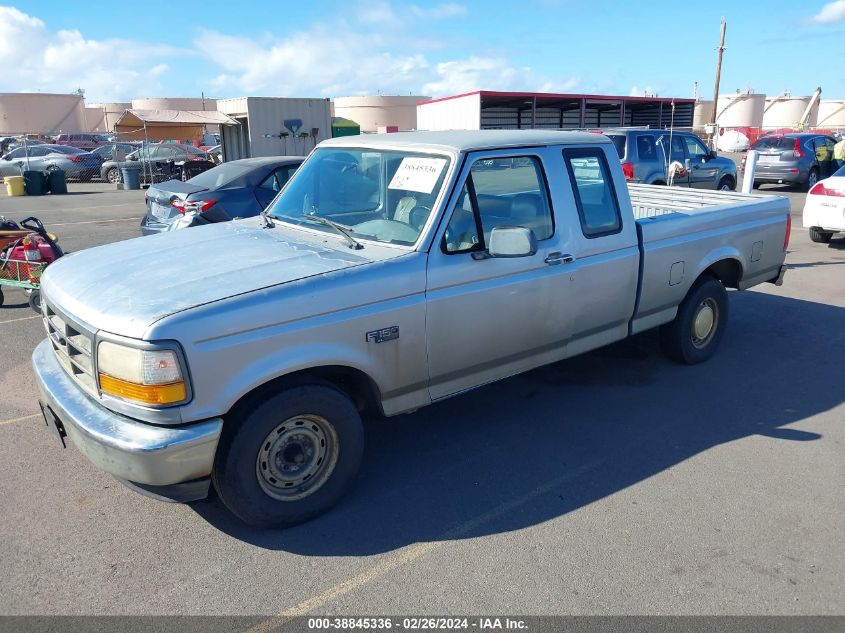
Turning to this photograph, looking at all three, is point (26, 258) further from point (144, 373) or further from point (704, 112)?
point (704, 112)

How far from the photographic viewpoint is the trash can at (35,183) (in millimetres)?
21516

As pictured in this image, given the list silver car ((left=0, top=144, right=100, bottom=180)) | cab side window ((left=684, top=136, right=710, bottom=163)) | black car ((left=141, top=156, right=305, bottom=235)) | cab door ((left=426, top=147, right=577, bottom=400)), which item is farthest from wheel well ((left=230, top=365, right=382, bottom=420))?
silver car ((left=0, top=144, right=100, bottom=180))

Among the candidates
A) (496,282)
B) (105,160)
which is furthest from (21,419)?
(105,160)

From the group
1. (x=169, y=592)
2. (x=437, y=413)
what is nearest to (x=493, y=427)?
(x=437, y=413)

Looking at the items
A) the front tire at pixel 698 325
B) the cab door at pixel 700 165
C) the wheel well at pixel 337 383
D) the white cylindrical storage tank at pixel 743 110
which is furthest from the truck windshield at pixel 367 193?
the white cylindrical storage tank at pixel 743 110

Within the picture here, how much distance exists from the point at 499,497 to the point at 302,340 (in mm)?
1473

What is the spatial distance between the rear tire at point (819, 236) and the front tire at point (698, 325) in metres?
6.82

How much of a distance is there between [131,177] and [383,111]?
50894 mm

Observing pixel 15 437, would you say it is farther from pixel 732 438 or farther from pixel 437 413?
pixel 732 438

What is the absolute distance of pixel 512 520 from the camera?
11.8 feet

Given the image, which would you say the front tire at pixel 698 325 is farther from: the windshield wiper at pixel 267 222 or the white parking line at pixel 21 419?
the white parking line at pixel 21 419

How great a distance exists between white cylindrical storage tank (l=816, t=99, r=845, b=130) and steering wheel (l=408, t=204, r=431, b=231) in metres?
66.2

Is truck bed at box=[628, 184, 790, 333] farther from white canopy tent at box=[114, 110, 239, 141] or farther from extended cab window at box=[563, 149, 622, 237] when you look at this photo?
white canopy tent at box=[114, 110, 239, 141]

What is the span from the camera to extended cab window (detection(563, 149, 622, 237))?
15.0 feet
